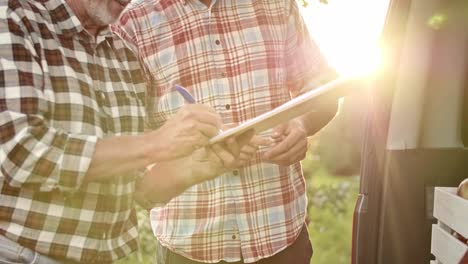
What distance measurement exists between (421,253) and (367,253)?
223 millimetres

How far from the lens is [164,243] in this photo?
2869 millimetres

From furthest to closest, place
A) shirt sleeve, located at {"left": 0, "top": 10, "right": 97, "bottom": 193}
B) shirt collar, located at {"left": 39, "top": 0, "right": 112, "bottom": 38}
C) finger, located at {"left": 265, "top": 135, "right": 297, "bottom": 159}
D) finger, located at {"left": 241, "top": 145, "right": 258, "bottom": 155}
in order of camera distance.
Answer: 1. finger, located at {"left": 265, "top": 135, "right": 297, "bottom": 159}
2. finger, located at {"left": 241, "top": 145, "right": 258, "bottom": 155}
3. shirt collar, located at {"left": 39, "top": 0, "right": 112, "bottom": 38}
4. shirt sleeve, located at {"left": 0, "top": 10, "right": 97, "bottom": 193}

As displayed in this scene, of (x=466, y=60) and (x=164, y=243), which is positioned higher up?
(x=466, y=60)

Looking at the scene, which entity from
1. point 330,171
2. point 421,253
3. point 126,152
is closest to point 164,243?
point 126,152

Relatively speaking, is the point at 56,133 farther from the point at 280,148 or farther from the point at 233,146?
the point at 280,148

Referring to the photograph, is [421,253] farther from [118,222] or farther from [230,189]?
[118,222]

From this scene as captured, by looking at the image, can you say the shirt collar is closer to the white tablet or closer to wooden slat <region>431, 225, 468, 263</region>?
the white tablet

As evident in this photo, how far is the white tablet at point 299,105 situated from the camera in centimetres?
206

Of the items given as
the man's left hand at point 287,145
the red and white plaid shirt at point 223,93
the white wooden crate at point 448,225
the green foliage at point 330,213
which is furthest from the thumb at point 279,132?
the green foliage at point 330,213

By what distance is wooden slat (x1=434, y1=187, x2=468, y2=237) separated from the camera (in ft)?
9.00

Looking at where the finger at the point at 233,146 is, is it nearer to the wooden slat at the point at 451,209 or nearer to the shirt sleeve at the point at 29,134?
the shirt sleeve at the point at 29,134

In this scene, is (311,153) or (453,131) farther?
(311,153)

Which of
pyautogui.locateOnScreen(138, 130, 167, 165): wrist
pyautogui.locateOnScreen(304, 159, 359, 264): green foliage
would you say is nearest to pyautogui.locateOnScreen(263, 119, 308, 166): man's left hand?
pyautogui.locateOnScreen(138, 130, 167, 165): wrist

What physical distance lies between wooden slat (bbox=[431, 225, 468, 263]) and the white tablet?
0.93 m
